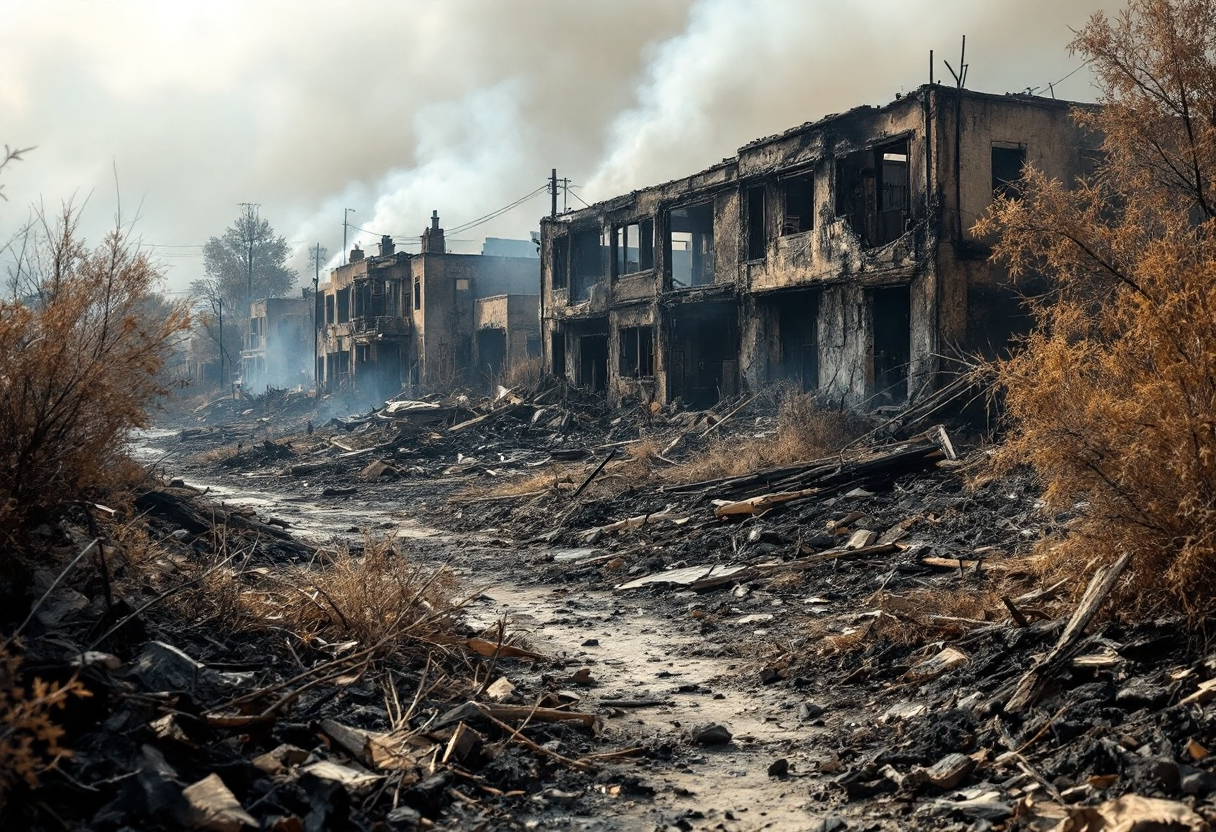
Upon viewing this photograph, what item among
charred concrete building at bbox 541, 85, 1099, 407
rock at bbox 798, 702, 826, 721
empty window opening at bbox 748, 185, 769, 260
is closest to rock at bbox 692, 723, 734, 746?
rock at bbox 798, 702, 826, 721

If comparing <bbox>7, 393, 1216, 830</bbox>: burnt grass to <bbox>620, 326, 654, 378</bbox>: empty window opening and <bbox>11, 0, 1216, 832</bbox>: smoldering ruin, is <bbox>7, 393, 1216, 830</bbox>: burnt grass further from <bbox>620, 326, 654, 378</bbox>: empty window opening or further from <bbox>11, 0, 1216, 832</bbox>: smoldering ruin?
<bbox>620, 326, 654, 378</bbox>: empty window opening

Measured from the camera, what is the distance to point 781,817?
4562mm

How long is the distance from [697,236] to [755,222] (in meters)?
8.57

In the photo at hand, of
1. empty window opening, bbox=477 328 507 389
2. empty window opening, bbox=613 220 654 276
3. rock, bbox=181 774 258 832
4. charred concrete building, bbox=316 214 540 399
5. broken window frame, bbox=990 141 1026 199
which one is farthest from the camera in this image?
empty window opening, bbox=477 328 507 389

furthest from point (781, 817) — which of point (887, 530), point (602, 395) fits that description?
point (602, 395)

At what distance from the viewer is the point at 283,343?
2601 inches

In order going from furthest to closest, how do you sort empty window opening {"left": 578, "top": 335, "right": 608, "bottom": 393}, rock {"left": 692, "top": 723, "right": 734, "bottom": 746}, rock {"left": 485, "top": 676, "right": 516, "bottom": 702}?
empty window opening {"left": 578, "top": 335, "right": 608, "bottom": 393} → rock {"left": 485, "top": 676, "right": 516, "bottom": 702} → rock {"left": 692, "top": 723, "right": 734, "bottom": 746}

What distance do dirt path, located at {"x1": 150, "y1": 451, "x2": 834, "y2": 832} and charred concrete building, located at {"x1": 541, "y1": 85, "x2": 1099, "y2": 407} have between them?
378 inches

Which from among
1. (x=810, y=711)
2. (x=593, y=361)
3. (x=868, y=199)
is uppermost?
(x=868, y=199)

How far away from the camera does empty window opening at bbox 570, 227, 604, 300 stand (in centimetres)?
3111

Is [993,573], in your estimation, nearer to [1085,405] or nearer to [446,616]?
[1085,405]

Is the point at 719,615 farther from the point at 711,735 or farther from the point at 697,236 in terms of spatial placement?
the point at 697,236

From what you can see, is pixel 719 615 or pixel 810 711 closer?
pixel 810 711

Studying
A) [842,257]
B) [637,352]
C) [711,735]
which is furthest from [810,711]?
[637,352]
